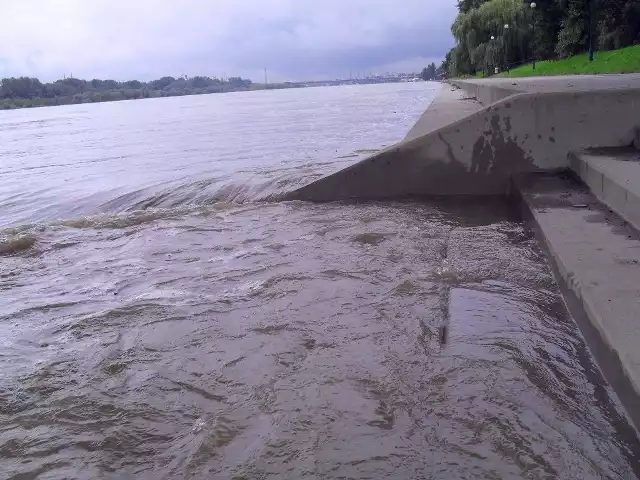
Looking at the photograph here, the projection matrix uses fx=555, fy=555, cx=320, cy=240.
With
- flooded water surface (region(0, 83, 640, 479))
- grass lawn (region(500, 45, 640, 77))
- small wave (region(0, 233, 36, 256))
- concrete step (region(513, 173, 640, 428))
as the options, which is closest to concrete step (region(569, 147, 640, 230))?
concrete step (region(513, 173, 640, 428))

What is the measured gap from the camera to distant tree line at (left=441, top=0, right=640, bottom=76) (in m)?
32.4

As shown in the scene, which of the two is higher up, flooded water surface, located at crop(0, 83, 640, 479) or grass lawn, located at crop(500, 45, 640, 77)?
grass lawn, located at crop(500, 45, 640, 77)

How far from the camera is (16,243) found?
6.66 m

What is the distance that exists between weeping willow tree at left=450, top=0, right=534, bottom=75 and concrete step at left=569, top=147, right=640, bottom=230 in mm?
39627

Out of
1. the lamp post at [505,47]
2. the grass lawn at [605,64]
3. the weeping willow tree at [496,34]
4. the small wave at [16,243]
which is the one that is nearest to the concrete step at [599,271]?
the small wave at [16,243]

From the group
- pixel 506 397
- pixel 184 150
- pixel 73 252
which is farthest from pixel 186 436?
pixel 184 150

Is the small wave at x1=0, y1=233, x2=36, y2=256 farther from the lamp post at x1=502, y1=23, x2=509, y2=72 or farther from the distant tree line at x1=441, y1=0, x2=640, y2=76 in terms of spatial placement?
the lamp post at x1=502, y1=23, x2=509, y2=72

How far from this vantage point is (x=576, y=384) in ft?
8.51

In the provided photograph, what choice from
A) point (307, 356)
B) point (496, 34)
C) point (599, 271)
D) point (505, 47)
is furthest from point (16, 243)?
point (496, 34)

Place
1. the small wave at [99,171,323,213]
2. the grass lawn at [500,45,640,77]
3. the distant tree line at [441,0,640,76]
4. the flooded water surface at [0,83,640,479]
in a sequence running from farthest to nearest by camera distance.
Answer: the distant tree line at [441,0,640,76], the grass lawn at [500,45,640,77], the small wave at [99,171,323,213], the flooded water surface at [0,83,640,479]

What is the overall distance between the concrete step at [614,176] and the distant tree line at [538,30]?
27490 mm

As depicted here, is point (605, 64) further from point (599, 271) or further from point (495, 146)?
point (599, 271)

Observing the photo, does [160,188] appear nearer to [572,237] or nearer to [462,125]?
[462,125]

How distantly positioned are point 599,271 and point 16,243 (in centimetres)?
629
